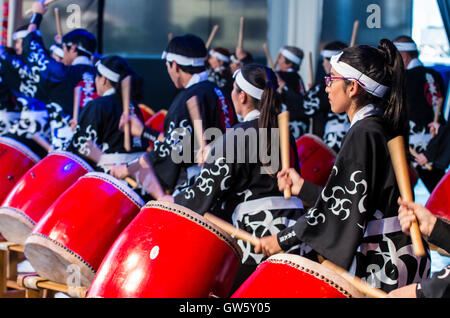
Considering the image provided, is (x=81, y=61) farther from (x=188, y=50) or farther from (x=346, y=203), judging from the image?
(x=346, y=203)

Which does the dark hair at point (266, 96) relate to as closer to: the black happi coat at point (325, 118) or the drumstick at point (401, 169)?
the drumstick at point (401, 169)

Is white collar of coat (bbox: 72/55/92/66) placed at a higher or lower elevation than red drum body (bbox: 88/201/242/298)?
higher

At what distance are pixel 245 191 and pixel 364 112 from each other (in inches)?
21.2

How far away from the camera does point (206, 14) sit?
6840 millimetres

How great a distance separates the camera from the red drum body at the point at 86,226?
227 cm

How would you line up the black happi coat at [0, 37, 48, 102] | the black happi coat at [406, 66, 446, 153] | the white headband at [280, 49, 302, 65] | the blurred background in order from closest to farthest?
the black happi coat at [406, 66, 446, 153]
the black happi coat at [0, 37, 48, 102]
the white headband at [280, 49, 302, 65]
the blurred background

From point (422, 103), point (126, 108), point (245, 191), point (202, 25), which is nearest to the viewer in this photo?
point (245, 191)

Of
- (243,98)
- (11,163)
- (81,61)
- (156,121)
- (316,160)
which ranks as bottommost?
(156,121)

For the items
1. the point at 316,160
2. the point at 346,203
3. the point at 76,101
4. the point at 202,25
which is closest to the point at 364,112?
the point at 346,203

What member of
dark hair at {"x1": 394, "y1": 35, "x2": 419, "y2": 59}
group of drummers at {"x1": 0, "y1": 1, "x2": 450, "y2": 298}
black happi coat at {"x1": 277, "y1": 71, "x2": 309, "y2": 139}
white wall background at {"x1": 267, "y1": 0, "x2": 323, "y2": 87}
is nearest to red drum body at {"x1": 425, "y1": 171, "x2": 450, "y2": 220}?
group of drummers at {"x1": 0, "y1": 1, "x2": 450, "y2": 298}

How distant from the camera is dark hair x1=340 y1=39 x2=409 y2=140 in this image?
1.69m

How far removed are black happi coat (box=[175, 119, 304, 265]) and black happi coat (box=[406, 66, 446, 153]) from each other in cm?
193

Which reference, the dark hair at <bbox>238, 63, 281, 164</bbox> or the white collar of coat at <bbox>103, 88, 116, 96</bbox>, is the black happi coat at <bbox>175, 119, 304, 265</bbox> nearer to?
the dark hair at <bbox>238, 63, 281, 164</bbox>

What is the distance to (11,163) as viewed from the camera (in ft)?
10.4
